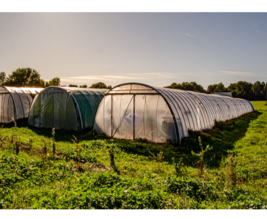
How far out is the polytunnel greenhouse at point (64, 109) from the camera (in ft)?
55.2

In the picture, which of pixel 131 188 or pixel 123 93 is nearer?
pixel 131 188

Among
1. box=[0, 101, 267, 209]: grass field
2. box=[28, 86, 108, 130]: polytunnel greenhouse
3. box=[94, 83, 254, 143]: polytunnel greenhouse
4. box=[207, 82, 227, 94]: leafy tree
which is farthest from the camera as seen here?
box=[207, 82, 227, 94]: leafy tree

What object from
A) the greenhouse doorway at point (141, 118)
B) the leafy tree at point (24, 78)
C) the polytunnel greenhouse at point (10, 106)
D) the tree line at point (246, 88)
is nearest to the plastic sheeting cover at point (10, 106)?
the polytunnel greenhouse at point (10, 106)

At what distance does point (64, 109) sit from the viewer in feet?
56.5

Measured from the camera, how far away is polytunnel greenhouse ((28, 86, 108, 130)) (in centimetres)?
1683

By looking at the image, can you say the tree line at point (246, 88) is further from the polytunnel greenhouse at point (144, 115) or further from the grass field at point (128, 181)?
the grass field at point (128, 181)

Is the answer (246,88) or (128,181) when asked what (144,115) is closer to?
(128,181)

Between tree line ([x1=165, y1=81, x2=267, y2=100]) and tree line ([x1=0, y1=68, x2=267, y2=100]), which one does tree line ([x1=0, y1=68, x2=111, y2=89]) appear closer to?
tree line ([x1=0, y1=68, x2=267, y2=100])

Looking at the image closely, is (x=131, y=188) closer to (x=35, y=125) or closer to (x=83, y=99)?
(x=83, y=99)

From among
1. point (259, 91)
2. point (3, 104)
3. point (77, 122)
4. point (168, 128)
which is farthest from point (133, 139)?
point (259, 91)

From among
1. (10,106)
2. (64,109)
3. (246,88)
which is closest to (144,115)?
(64,109)

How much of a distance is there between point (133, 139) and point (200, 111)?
6701 mm

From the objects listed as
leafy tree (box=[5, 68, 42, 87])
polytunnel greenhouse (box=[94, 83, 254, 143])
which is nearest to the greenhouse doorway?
polytunnel greenhouse (box=[94, 83, 254, 143])

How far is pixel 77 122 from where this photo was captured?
1664cm
